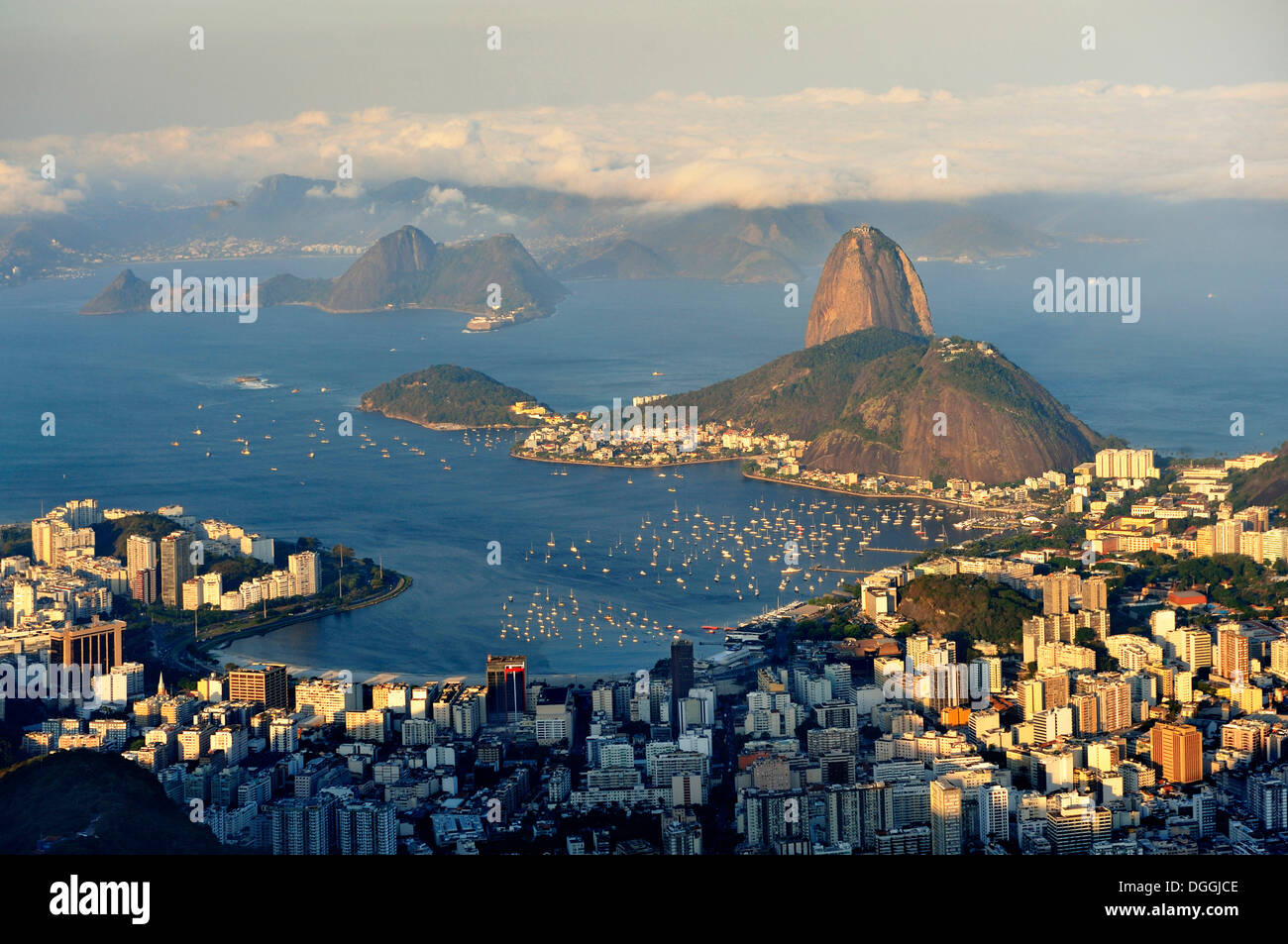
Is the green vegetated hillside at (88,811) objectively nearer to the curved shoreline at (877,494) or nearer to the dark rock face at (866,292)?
the curved shoreline at (877,494)

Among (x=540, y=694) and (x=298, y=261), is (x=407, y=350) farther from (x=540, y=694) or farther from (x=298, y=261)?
(x=540, y=694)

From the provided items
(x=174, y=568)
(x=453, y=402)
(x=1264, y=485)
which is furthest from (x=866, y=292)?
(x=174, y=568)

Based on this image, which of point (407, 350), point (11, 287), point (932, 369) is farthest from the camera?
point (11, 287)

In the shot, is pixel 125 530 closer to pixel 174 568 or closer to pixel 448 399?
pixel 174 568

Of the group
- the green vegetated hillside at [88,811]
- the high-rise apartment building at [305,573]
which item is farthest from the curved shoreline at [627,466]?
the green vegetated hillside at [88,811]

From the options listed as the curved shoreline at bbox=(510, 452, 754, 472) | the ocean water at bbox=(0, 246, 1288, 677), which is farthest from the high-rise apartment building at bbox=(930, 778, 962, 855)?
the curved shoreline at bbox=(510, 452, 754, 472)
